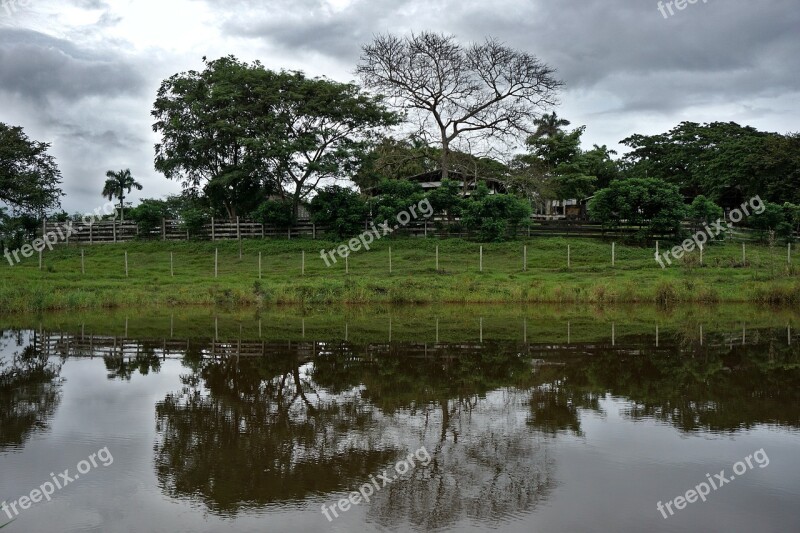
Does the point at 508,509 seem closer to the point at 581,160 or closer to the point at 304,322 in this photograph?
the point at 304,322

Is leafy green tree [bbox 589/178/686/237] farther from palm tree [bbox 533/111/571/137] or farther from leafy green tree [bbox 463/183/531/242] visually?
palm tree [bbox 533/111/571/137]

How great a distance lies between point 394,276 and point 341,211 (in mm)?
11827

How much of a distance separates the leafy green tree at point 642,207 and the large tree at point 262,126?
14000 mm

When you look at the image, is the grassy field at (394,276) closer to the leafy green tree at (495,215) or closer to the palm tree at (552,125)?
the leafy green tree at (495,215)

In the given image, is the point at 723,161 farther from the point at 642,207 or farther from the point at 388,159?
the point at 388,159

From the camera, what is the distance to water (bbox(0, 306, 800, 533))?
19.0 feet

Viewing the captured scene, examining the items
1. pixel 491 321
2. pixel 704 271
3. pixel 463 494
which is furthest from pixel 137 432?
pixel 704 271

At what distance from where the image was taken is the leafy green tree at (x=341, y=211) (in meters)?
40.6

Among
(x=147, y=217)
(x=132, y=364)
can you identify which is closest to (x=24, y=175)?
(x=147, y=217)

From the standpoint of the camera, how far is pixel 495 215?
126ft

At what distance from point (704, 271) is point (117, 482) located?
2793 centimetres

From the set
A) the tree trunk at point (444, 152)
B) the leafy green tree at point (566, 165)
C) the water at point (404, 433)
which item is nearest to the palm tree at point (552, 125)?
the leafy green tree at point (566, 165)

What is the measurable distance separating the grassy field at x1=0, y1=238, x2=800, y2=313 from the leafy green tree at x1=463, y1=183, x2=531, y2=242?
1.17m

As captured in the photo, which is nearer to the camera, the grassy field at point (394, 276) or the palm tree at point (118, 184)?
the grassy field at point (394, 276)
